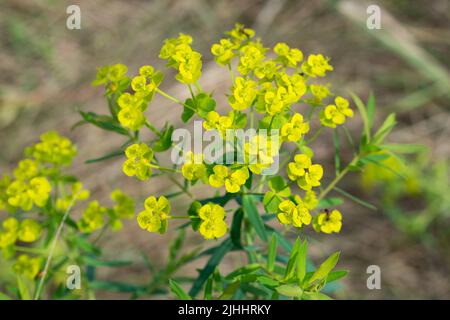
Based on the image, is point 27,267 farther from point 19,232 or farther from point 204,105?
point 204,105

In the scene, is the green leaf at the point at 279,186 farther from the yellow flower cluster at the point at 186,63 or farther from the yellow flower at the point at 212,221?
the yellow flower cluster at the point at 186,63

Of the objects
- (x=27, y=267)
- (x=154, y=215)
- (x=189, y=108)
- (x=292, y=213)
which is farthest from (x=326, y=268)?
(x=27, y=267)

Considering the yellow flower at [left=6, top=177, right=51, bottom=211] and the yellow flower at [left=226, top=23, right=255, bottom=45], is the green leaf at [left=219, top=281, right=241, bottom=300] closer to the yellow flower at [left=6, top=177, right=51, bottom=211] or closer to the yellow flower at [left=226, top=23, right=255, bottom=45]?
the yellow flower at [left=6, top=177, right=51, bottom=211]

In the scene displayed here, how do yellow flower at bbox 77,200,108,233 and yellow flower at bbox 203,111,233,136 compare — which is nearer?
yellow flower at bbox 203,111,233,136

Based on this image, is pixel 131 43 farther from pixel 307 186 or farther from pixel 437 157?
pixel 307 186

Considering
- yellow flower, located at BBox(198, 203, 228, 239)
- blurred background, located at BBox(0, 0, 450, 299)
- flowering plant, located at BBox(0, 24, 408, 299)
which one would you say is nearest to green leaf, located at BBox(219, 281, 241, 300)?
flowering plant, located at BBox(0, 24, 408, 299)
